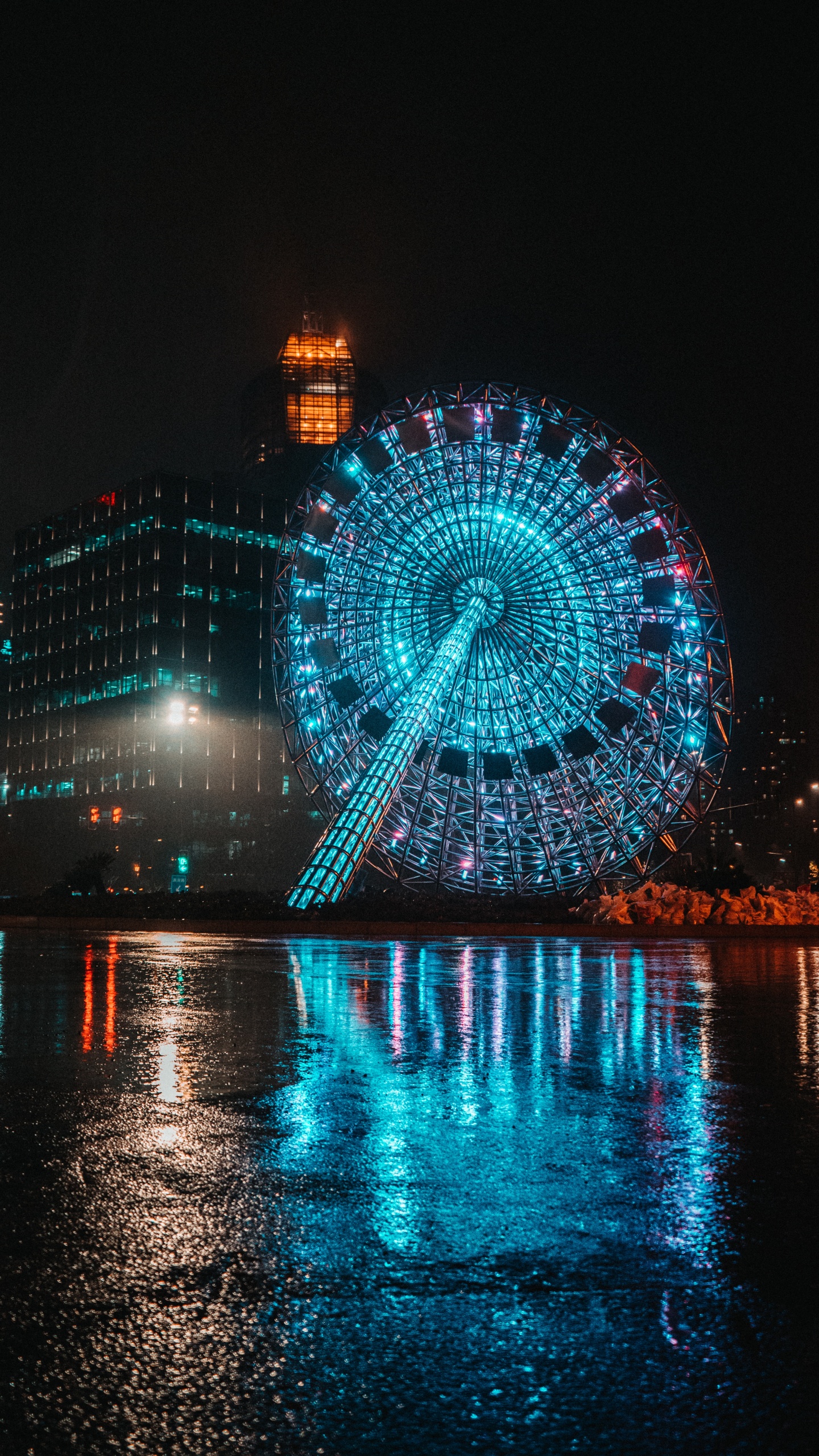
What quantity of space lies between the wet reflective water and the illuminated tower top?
156653mm

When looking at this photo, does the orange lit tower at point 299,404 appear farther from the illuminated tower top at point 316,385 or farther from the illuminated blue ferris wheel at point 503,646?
the illuminated blue ferris wheel at point 503,646

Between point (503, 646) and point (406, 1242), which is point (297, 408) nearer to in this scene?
point (503, 646)

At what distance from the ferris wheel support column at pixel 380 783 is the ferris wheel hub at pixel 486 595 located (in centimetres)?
12

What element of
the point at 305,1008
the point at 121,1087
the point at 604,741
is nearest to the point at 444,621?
the point at 604,741

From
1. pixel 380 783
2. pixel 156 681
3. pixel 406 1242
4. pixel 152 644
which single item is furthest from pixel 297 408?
pixel 406 1242

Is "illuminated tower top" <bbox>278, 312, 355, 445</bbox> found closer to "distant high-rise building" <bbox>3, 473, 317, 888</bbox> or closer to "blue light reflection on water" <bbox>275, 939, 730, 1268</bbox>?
A: "distant high-rise building" <bbox>3, 473, 317, 888</bbox>

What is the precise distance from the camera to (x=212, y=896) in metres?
39.2

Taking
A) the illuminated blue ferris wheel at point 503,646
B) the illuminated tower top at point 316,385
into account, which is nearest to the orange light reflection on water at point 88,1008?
the illuminated blue ferris wheel at point 503,646

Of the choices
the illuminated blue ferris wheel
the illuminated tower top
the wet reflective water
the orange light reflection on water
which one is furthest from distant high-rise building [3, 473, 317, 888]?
the wet reflective water

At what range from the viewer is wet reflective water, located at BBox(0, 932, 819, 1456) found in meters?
3.23

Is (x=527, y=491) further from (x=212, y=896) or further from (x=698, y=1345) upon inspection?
(x=698, y=1345)

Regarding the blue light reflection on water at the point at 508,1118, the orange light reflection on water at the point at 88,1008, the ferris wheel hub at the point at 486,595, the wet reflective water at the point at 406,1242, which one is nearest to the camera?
the wet reflective water at the point at 406,1242

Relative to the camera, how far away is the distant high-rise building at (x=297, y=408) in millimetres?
160750

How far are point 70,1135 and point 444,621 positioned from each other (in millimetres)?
42160
